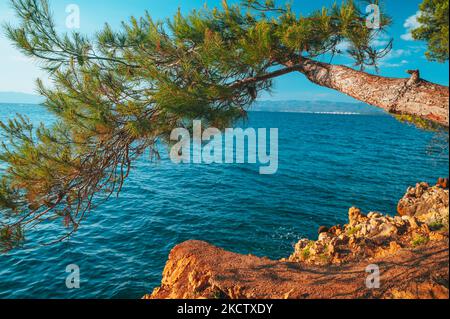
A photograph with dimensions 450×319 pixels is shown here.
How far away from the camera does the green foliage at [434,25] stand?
152 inches

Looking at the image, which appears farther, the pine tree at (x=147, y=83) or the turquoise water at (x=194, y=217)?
the turquoise water at (x=194, y=217)

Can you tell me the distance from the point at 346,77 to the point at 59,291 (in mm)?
9714

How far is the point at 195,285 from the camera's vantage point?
5883 mm

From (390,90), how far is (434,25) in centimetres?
202

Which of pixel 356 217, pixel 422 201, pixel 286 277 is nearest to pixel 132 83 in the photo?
pixel 286 277

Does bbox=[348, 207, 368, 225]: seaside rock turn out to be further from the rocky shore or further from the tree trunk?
the tree trunk

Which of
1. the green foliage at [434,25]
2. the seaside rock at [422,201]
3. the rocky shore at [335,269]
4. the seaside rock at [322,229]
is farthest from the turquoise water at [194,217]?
the green foliage at [434,25]

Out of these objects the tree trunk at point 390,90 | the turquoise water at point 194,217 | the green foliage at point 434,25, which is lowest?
the turquoise water at point 194,217

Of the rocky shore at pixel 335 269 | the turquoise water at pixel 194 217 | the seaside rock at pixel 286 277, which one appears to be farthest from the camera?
the turquoise water at pixel 194 217

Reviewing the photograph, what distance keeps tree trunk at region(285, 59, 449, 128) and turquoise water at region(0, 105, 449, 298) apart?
5898mm

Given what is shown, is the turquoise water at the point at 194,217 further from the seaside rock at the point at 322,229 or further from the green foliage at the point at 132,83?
the green foliage at the point at 132,83

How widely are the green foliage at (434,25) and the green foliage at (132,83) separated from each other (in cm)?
66

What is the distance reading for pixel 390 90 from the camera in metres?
3.88
